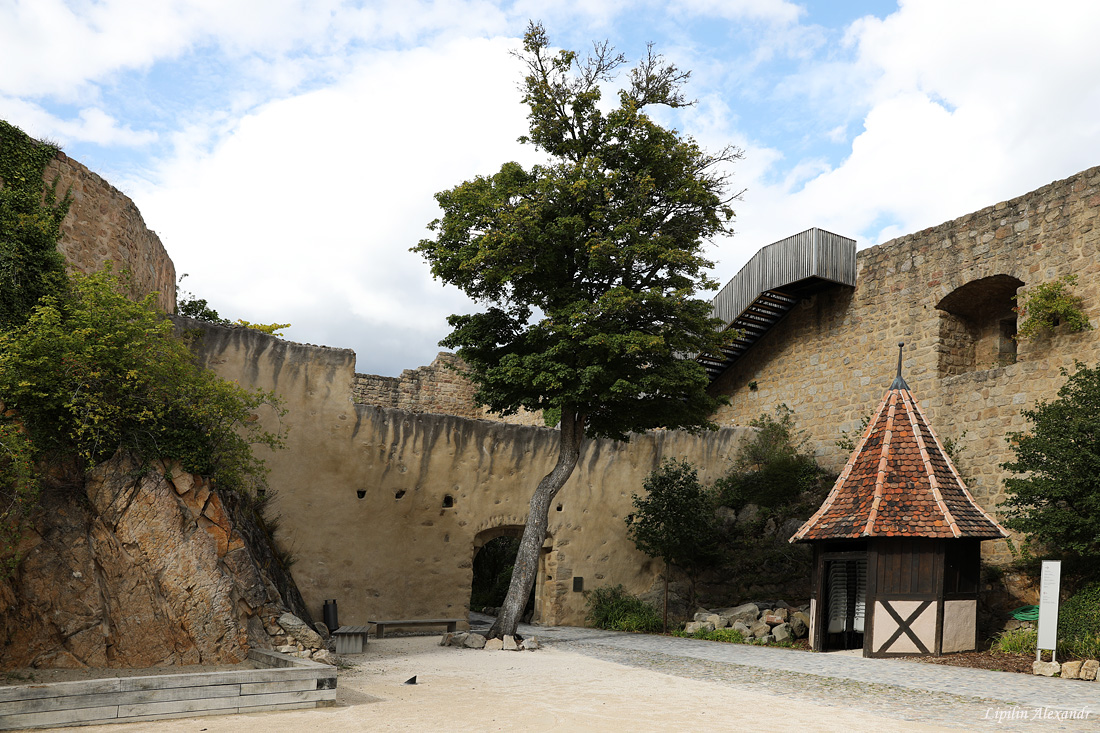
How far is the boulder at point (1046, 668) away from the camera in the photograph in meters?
9.58

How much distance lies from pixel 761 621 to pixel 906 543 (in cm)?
304

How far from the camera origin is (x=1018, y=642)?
10.8 m

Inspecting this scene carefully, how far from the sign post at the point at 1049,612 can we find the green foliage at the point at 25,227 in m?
11.7

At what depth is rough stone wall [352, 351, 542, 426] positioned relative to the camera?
1997cm

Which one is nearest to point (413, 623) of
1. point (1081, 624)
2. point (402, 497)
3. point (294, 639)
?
point (402, 497)

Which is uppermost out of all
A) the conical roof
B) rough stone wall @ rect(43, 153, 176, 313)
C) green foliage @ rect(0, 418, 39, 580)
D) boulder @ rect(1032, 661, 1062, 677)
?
rough stone wall @ rect(43, 153, 176, 313)

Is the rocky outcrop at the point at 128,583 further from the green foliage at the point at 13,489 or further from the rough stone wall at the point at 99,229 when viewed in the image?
the rough stone wall at the point at 99,229

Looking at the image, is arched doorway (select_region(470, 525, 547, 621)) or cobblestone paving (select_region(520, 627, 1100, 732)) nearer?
cobblestone paving (select_region(520, 627, 1100, 732))

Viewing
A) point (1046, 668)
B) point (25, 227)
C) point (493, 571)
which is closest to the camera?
point (25, 227)

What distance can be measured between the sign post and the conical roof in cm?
93

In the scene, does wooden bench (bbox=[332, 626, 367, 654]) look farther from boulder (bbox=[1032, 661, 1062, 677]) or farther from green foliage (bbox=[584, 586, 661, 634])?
boulder (bbox=[1032, 661, 1062, 677])

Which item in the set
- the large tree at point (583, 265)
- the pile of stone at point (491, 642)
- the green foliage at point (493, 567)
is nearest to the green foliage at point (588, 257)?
the large tree at point (583, 265)

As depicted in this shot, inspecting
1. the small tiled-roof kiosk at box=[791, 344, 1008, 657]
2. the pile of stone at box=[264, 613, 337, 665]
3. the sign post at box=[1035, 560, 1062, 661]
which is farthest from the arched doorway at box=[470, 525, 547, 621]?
the sign post at box=[1035, 560, 1062, 661]

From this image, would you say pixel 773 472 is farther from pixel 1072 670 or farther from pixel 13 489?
pixel 13 489
